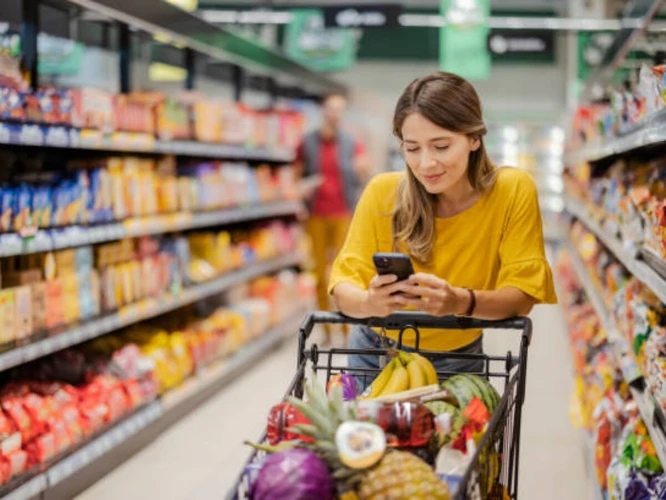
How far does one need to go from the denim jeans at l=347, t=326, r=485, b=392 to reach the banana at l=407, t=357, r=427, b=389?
361 mm

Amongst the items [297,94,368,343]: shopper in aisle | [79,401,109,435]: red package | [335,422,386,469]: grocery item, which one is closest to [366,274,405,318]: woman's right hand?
[335,422,386,469]: grocery item

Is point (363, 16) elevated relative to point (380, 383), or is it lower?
elevated

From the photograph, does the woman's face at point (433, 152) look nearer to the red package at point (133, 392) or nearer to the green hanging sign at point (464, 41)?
the red package at point (133, 392)

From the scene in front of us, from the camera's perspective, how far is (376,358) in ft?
8.04

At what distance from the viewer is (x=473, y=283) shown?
238cm

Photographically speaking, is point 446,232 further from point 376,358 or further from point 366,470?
point 366,470

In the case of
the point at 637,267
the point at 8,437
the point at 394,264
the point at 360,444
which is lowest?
the point at 8,437

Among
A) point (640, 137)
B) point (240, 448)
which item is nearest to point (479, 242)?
point (640, 137)

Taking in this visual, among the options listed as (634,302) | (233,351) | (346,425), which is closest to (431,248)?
(346,425)

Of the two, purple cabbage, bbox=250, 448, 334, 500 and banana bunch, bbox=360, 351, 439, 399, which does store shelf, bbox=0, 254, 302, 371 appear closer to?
banana bunch, bbox=360, 351, 439, 399

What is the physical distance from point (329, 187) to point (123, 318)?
11.1ft

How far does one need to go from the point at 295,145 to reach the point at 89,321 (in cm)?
417

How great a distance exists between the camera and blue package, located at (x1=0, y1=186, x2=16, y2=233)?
343cm

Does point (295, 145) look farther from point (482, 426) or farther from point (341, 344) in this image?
point (482, 426)
